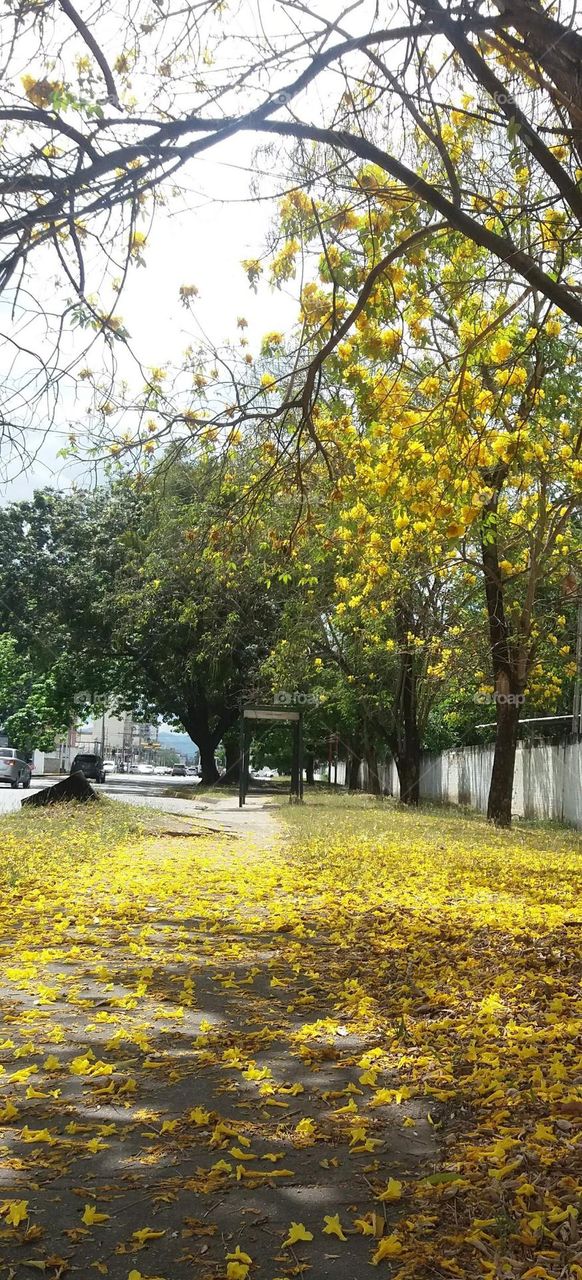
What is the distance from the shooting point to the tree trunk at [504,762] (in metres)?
15.4

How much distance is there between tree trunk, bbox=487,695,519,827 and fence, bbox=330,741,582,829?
6.44 ft

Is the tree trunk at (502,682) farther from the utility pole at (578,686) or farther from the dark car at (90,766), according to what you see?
the dark car at (90,766)

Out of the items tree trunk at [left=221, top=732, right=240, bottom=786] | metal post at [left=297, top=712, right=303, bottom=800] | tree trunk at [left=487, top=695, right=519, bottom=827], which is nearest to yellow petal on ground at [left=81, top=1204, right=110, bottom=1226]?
tree trunk at [left=487, top=695, right=519, bottom=827]

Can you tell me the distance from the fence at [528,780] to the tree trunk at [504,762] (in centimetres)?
196

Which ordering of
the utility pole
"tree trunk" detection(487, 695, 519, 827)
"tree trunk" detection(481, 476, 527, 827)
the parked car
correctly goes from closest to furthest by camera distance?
"tree trunk" detection(481, 476, 527, 827), "tree trunk" detection(487, 695, 519, 827), the utility pole, the parked car

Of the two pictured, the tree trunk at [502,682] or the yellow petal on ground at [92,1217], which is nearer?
the yellow petal on ground at [92,1217]

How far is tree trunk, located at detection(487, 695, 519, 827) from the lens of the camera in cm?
1541

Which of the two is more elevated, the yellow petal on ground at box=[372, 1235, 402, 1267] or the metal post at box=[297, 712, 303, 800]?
the metal post at box=[297, 712, 303, 800]

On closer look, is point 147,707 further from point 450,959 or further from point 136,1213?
point 136,1213

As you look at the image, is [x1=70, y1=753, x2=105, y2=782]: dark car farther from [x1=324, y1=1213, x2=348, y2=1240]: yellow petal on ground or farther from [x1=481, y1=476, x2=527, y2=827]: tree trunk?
[x1=324, y1=1213, x2=348, y2=1240]: yellow petal on ground

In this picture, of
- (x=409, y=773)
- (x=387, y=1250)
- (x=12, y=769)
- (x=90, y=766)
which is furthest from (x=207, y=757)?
(x=387, y=1250)

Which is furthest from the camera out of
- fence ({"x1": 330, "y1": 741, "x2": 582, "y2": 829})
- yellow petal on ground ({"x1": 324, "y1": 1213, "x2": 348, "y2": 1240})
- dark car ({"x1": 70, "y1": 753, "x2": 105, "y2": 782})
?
dark car ({"x1": 70, "y1": 753, "x2": 105, "y2": 782})

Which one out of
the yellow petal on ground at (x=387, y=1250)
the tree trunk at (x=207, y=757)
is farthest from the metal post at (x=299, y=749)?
the yellow petal on ground at (x=387, y=1250)

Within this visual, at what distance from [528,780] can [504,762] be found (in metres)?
5.09
